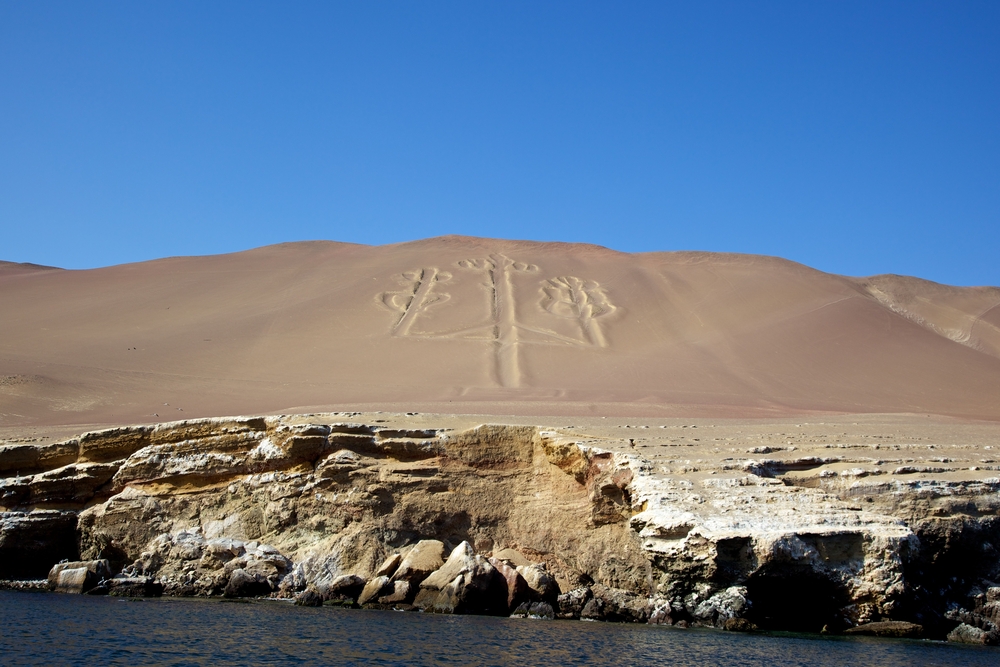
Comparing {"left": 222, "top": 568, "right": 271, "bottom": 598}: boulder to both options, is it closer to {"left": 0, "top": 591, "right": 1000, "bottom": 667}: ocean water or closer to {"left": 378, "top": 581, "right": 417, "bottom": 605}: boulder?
{"left": 0, "top": 591, "right": 1000, "bottom": 667}: ocean water

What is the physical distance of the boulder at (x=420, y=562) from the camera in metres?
15.9

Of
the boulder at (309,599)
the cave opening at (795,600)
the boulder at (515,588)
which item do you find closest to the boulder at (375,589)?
the boulder at (309,599)

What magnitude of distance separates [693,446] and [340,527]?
22.9ft

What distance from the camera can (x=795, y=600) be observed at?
45.9 ft

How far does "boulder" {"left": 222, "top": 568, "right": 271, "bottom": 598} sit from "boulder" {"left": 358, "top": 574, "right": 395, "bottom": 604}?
2017 millimetres

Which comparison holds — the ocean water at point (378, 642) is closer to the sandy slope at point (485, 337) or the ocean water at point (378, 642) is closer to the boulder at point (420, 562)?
the boulder at point (420, 562)

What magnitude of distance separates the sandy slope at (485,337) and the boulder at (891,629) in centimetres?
1670

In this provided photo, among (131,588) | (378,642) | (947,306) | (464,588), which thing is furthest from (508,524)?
(947,306)

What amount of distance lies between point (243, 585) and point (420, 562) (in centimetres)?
323

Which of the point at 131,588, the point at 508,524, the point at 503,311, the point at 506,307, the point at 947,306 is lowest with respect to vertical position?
the point at 131,588

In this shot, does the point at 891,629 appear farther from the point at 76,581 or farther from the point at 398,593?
the point at 76,581

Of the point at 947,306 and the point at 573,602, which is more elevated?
the point at 947,306

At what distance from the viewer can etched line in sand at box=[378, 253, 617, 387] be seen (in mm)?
42969

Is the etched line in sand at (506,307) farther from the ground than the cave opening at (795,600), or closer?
farther from the ground
